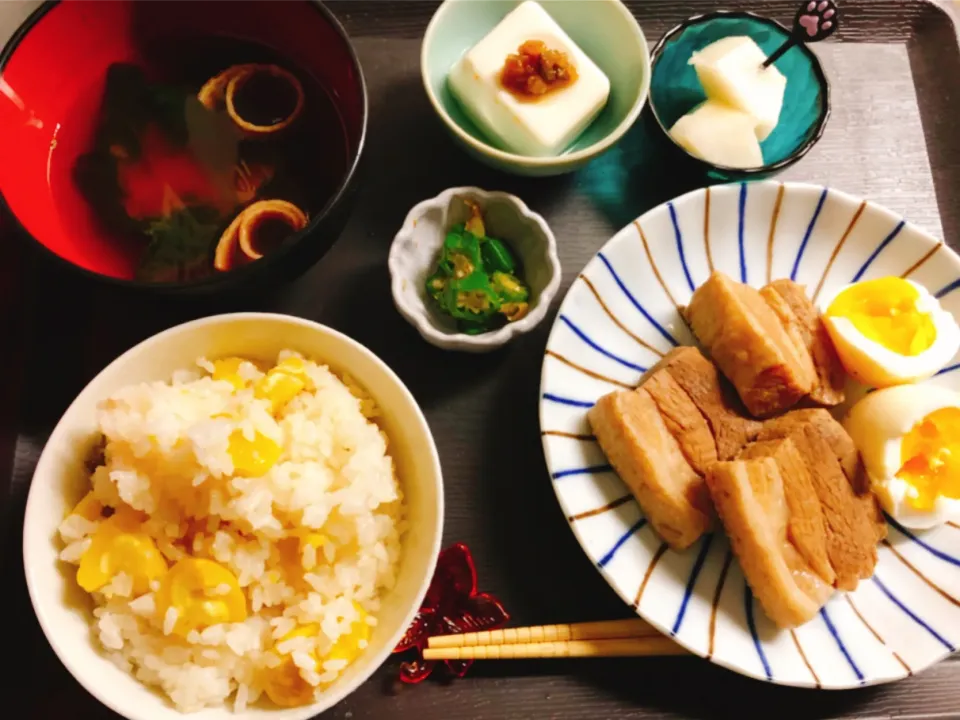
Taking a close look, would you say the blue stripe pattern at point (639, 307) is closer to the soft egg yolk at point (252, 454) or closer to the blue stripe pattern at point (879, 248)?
the blue stripe pattern at point (879, 248)

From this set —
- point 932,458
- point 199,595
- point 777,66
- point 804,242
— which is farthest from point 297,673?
point 777,66

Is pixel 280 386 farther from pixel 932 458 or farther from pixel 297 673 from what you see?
pixel 932 458

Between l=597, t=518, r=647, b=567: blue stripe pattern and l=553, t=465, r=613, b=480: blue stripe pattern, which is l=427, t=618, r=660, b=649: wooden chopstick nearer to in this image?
l=597, t=518, r=647, b=567: blue stripe pattern

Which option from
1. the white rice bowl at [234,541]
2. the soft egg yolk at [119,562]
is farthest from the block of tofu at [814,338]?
the soft egg yolk at [119,562]

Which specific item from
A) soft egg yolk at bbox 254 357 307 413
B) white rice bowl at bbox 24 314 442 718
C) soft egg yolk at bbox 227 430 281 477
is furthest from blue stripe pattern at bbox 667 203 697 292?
soft egg yolk at bbox 227 430 281 477

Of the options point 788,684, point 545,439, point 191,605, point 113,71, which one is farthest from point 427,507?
point 113,71

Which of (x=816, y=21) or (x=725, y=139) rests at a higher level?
(x=816, y=21)
